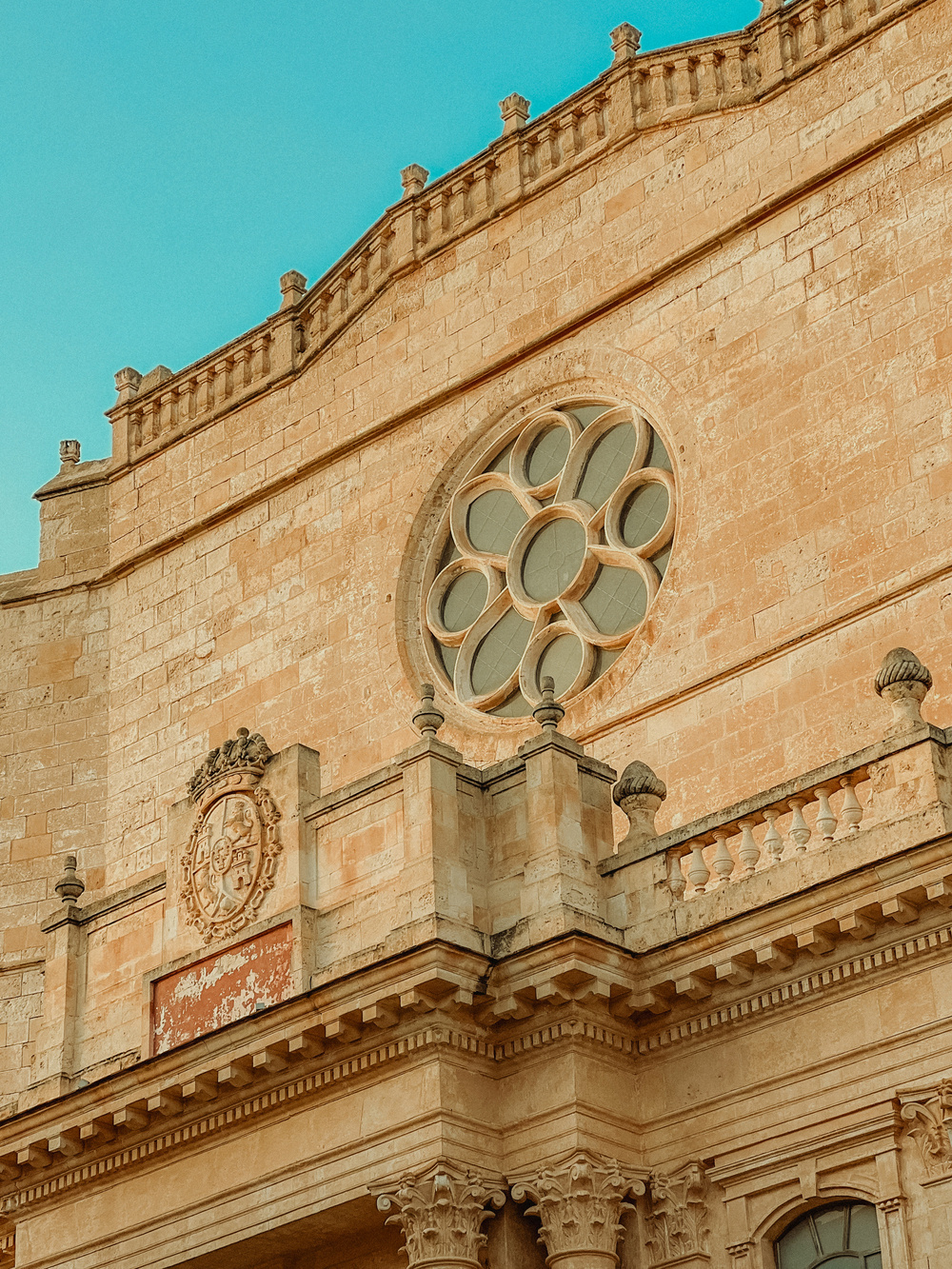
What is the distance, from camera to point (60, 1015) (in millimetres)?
15406

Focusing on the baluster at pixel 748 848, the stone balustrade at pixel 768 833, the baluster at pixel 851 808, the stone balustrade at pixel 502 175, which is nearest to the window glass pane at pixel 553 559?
the stone balustrade at pixel 502 175

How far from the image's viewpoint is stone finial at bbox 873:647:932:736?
1288 centimetres

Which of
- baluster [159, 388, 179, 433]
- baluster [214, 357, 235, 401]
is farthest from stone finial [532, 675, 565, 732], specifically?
baluster [159, 388, 179, 433]

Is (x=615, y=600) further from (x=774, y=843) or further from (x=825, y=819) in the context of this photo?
(x=825, y=819)

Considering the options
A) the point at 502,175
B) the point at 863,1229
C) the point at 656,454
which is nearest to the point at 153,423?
the point at 502,175

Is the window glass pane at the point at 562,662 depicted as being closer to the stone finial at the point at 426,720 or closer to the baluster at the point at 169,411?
the stone finial at the point at 426,720

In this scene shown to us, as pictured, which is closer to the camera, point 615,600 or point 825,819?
point 825,819

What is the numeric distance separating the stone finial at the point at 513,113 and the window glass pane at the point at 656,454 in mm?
3378

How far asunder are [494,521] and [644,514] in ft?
4.92

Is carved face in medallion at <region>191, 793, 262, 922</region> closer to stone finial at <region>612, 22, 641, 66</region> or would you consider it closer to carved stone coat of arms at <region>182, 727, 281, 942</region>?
carved stone coat of arms at <region>182, 727, 281, 942</region>

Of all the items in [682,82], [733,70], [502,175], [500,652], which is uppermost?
[502,175]

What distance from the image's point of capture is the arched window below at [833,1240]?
12.3 metres

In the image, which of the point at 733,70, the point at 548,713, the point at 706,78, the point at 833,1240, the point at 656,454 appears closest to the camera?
the point at 833,1240

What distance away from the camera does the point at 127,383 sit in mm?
22266
